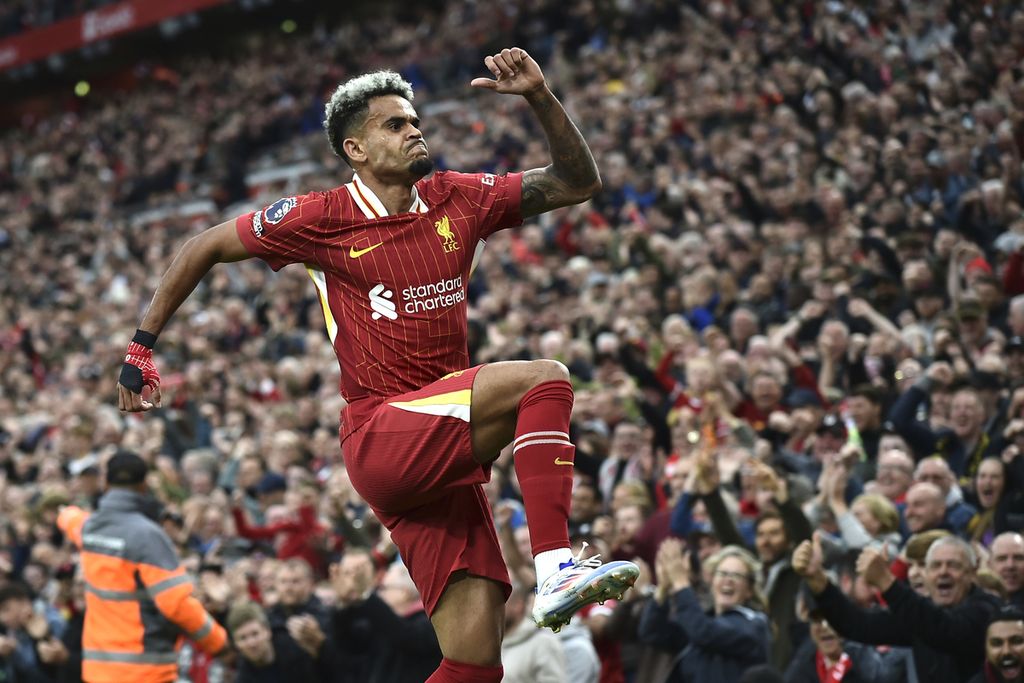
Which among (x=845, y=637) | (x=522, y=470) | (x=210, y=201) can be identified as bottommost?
(x=210, y=201)

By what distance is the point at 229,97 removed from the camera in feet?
89.8

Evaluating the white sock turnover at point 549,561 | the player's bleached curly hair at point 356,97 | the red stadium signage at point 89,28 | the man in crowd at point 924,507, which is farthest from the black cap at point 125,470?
the red stadium signage at point 89,28

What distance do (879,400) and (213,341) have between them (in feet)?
32.1

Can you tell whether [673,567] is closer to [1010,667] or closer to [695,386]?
[1010,667]

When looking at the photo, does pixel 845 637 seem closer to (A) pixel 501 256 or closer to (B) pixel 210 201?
(A) pixel 501 256

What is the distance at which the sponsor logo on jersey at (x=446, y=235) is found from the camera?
4.61 m

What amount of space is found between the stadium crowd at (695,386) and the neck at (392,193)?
2476 mm

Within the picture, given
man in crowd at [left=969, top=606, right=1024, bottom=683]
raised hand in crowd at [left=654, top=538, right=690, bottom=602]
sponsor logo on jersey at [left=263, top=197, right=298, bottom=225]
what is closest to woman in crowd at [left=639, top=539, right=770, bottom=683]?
raised hand in crowd at [left=654, top=538, right=690, bottom=602]

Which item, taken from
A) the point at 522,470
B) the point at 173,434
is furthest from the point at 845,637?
the point at 173,434

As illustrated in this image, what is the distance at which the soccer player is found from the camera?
4.31 meters

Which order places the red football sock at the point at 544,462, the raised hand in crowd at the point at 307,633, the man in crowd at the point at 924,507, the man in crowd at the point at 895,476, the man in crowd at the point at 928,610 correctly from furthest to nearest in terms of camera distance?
1. the man in crowd at the point at 895,476
2. the raised hand in crowd at the point at 307,633
3. the man in crowd at the point at 924,507
4. the man in crowd at the point at 928,610
5. the red football sock at the point at 544,462

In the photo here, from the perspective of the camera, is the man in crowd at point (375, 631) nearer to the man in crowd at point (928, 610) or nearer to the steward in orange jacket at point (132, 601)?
the steward in orange jacket at point (132, 601)

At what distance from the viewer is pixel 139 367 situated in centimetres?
454

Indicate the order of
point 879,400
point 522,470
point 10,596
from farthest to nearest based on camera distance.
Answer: point 10,596 → point 879,400 → point 522,470
